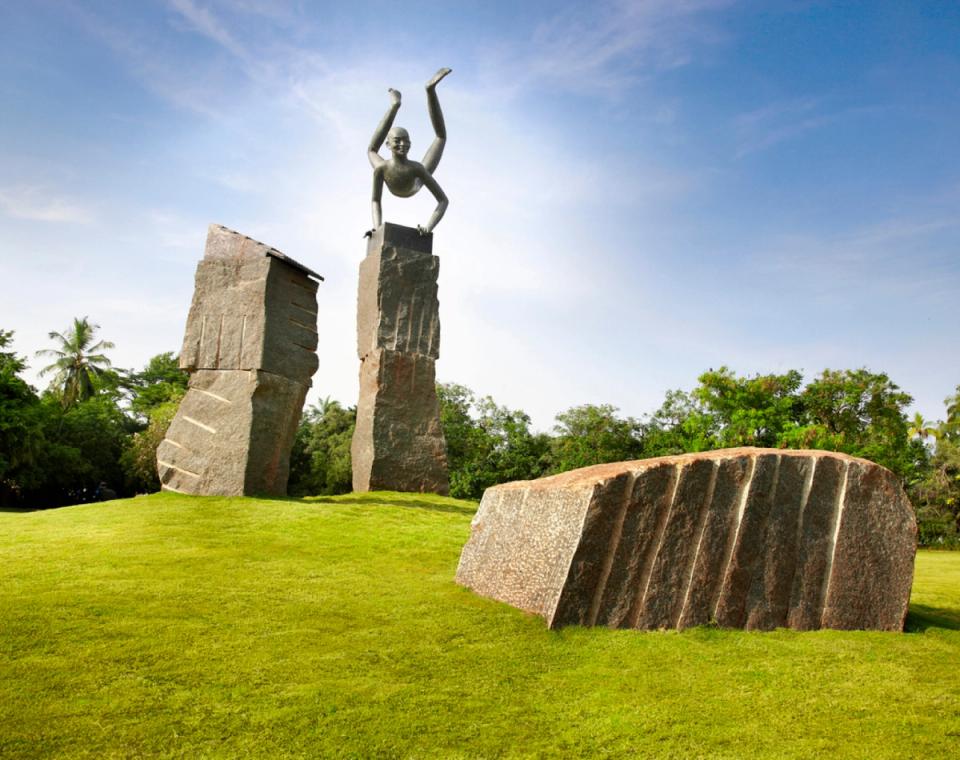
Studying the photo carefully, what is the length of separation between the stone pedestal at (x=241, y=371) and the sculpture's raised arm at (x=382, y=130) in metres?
3.77

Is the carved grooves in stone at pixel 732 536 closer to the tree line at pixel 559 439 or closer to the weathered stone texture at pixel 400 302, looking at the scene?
the weathered stone texture at pixel 400 302

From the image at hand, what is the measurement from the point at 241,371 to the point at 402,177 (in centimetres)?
509

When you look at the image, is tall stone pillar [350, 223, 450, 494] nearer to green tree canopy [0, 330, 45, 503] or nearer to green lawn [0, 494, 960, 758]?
green lawn [0, 494, 960, 758]

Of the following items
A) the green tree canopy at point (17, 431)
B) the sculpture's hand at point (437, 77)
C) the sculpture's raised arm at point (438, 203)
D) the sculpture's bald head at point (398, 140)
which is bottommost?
the green tree canopy at point (17, 431)

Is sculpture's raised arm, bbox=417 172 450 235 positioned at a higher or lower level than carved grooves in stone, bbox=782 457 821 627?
higher

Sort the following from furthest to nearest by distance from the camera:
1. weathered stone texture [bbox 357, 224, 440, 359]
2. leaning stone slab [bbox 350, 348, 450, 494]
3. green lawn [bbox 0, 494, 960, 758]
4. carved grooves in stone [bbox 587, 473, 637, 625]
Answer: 1. weathered stone texture [bbox 357, 224, 440, 359]
2. leaning stone slab [bbox 350, 348, 450, 494]
3. carved grooves in stone [bbox 587, 473, 637, 625]
4. green lawn [bbox 0, 494, 960, 758]

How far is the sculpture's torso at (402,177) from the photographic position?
12914mm

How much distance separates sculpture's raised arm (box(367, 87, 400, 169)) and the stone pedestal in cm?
377

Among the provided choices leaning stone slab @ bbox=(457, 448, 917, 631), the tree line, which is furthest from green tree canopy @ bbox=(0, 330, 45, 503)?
leaning stone slab @ bbox=(457, 448, 917, 631)

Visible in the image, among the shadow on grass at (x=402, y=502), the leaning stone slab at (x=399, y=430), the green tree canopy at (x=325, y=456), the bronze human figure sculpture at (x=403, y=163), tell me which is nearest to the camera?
the shadow on grass at (x=402, y=502)

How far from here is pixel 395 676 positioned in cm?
368

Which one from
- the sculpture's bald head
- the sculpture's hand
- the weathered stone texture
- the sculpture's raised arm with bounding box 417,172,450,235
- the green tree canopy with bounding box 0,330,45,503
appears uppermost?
the sculpture's hand

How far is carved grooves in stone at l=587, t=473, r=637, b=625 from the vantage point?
14.7ft

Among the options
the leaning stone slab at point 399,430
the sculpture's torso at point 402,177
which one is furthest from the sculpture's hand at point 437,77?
the leaning stone slab at point 399,430
